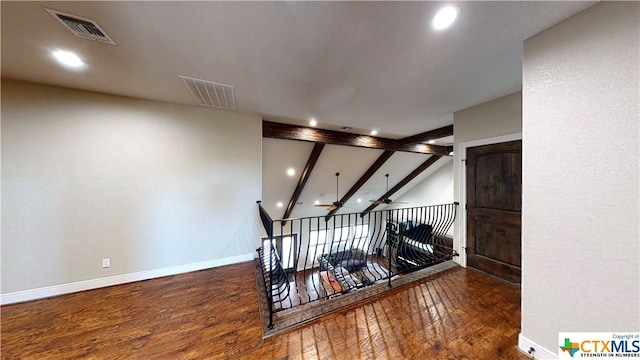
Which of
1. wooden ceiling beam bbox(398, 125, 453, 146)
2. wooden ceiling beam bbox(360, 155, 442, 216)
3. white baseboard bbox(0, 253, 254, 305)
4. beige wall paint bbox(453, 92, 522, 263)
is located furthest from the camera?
wooden ceiling beam bbox(360, 155, 442, 216)

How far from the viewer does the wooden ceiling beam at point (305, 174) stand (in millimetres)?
4887

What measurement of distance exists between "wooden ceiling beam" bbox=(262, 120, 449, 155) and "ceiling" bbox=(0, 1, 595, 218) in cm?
70

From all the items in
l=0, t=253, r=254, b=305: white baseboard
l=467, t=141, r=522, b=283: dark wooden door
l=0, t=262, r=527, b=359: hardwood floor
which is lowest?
l=0, t=262, r=527, b=359: hardwood floor

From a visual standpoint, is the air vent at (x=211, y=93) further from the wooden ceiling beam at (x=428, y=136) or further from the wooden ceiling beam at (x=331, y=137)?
the wooden ceiling beam at (x=428, y=136)

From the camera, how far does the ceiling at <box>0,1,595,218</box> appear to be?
1400mm

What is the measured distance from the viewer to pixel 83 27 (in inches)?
60.9

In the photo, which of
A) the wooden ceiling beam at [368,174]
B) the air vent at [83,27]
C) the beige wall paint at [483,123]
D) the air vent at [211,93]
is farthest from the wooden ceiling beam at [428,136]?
the air vent at [83,27]

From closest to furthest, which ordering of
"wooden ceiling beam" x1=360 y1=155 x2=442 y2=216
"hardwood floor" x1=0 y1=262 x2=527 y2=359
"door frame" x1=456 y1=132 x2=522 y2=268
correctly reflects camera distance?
"hardwood floor" x1=0 y1=262 x2=527 y2=359 → "door frame" x1=456 y1=132 x2=522 y2=268 → "wooden ceiling beam" x1=360 y1=155 x2=442 y2=216

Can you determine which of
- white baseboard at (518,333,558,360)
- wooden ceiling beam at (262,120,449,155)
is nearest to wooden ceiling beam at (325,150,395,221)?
wooden ceiling beam at (262,120,449,155)

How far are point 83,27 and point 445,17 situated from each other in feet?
9.39

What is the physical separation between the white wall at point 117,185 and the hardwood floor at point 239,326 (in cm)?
50

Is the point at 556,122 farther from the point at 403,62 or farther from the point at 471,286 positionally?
the point at 471,286

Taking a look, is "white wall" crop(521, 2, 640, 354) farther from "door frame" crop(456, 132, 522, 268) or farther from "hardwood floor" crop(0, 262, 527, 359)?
"door frame" crop(456, 132, 522, 268)

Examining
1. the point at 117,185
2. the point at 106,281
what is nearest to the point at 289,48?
the point at 117,185
